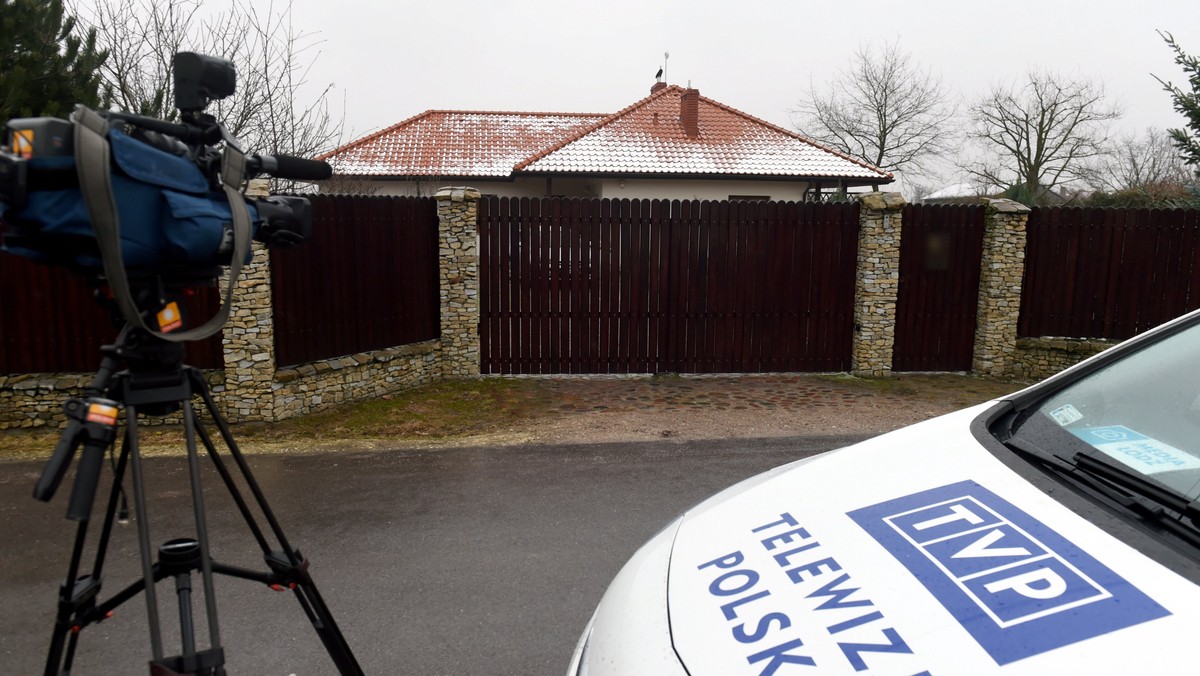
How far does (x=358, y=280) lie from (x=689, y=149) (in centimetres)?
1214

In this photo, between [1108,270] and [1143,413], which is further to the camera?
[1108,270]

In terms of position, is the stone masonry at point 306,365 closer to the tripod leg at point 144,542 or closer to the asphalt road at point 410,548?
the asphalt road at point 410,548

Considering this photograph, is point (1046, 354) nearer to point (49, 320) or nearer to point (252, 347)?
point (252, 347)

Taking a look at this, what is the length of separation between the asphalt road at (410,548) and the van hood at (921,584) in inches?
60.6

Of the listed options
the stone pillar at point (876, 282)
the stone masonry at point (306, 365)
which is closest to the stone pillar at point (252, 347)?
the stone masonry at point (306, 365)

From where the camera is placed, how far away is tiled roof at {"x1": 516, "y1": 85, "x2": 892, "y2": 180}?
17531mm

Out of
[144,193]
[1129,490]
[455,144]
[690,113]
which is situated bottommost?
[1129,490]

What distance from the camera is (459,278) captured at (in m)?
9.09

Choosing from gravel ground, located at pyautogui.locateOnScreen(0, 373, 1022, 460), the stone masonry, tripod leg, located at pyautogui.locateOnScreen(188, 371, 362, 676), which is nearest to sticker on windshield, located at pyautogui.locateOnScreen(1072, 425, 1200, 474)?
tripod leg, located at pyautogui.locateOnScreen(188, 371, 362, 676)

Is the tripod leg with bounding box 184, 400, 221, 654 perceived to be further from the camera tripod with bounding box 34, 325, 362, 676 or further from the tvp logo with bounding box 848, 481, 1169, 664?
the tvp logo with bounding box 848, 481, 1169, 664

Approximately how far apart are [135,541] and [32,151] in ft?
11.6

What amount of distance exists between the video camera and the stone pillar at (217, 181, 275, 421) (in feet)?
16.8

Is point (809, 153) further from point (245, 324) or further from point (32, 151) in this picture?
point (32, 151)

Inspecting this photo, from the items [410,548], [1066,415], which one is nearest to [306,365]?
[410,548]
